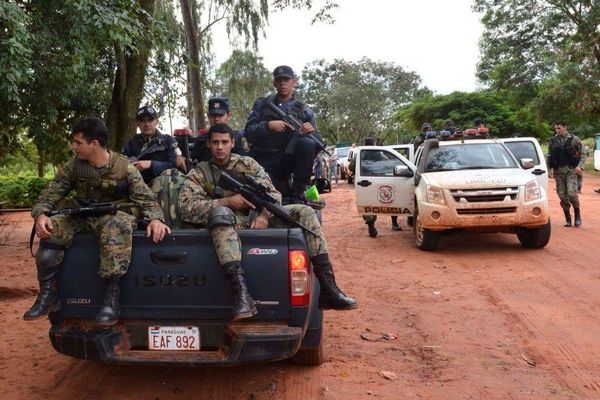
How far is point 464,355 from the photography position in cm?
462

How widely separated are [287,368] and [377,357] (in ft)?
2.45

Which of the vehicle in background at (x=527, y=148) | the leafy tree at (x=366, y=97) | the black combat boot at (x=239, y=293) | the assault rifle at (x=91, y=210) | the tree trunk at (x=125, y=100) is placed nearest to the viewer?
the black combat boot at (x=239, y=293)

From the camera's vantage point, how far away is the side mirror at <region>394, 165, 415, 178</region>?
9.72 m

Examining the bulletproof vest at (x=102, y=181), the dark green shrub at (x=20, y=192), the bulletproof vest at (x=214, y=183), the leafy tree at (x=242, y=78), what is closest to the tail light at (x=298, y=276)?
the bulletproof vest at (x=214, y=183)

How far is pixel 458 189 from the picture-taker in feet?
28.2

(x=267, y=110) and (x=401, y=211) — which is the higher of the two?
(x=267, y=110)

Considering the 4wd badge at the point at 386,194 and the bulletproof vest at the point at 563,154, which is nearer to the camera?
the 4wd badge at the point at 386,194

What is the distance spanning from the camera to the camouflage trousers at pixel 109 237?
3500 mm

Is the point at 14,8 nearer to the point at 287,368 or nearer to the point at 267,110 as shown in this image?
the point at 267,110

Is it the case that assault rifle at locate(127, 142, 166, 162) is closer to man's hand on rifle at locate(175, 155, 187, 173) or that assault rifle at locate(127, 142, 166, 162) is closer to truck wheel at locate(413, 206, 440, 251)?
man's hand on rifle at locate(175, 155, 187, 173)

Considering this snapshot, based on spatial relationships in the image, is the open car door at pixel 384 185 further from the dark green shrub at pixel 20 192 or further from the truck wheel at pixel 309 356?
the dark green shrub at pixel 20 192

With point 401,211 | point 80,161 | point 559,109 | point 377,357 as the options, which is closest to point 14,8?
point 80,161

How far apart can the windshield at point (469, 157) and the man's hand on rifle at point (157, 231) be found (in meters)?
6.62

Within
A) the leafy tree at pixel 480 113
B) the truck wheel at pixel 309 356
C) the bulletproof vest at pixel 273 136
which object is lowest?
the truck wheel at pixel 309 356
